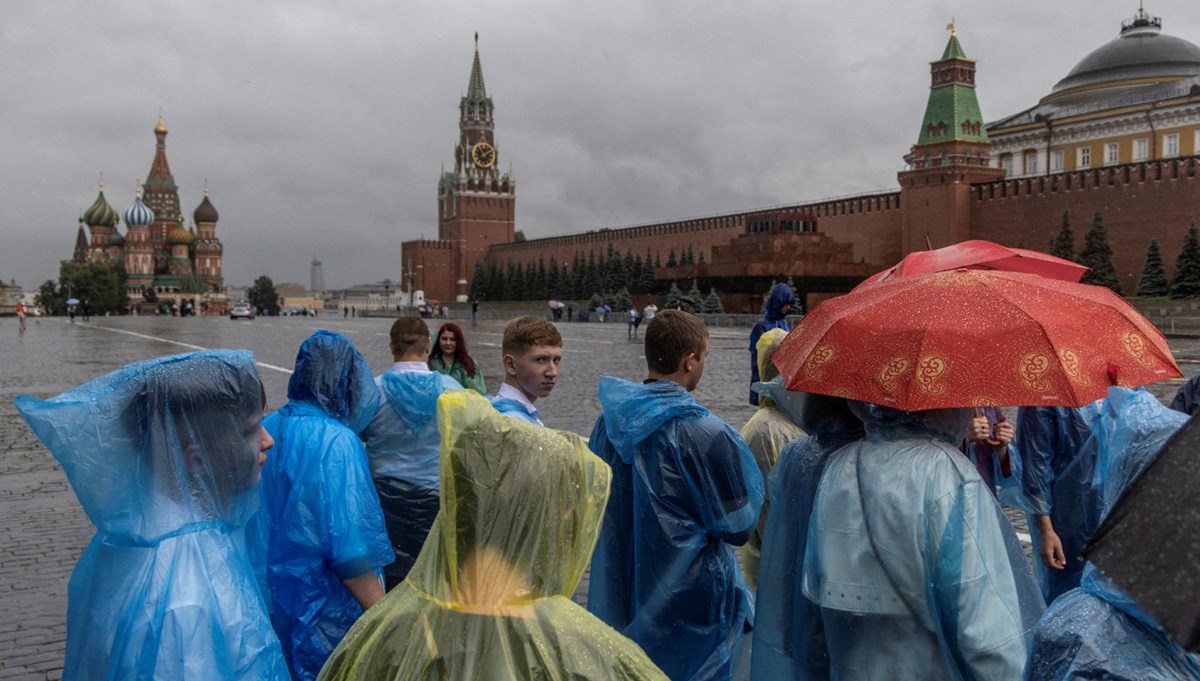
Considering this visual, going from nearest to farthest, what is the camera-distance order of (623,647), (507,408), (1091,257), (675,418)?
(623,647) → (675,418) → (507,408) → (1091,257)

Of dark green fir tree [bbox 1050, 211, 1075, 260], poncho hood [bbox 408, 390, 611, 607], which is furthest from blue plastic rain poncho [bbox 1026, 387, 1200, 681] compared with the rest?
dark green fir tree [bbox 1050, 211, 1075, 260]

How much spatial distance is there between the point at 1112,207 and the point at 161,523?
38.0 m

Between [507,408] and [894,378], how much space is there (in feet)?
4.48

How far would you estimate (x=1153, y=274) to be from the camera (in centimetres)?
3322

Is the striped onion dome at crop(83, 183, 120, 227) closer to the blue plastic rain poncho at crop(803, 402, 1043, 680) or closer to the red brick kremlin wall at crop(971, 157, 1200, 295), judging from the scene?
the red brick kremlin wall at crop(971, 157, 1200, 295)

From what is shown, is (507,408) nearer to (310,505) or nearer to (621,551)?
(621,551)

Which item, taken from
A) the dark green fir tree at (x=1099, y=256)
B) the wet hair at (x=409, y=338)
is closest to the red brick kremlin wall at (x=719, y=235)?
the dark green fir tree at (x=1099, y=256)

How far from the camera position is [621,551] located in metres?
2.95

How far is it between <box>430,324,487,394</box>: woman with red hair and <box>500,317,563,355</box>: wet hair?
1.68 metres

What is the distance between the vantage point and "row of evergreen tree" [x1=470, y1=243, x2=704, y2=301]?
53.4m

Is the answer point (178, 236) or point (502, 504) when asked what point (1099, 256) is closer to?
point (502, 504)

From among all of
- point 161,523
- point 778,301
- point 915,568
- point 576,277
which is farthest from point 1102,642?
point 576,277

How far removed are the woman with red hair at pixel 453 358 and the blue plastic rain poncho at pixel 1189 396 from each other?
3098mm

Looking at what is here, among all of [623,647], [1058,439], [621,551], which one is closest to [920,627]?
[623,647]
